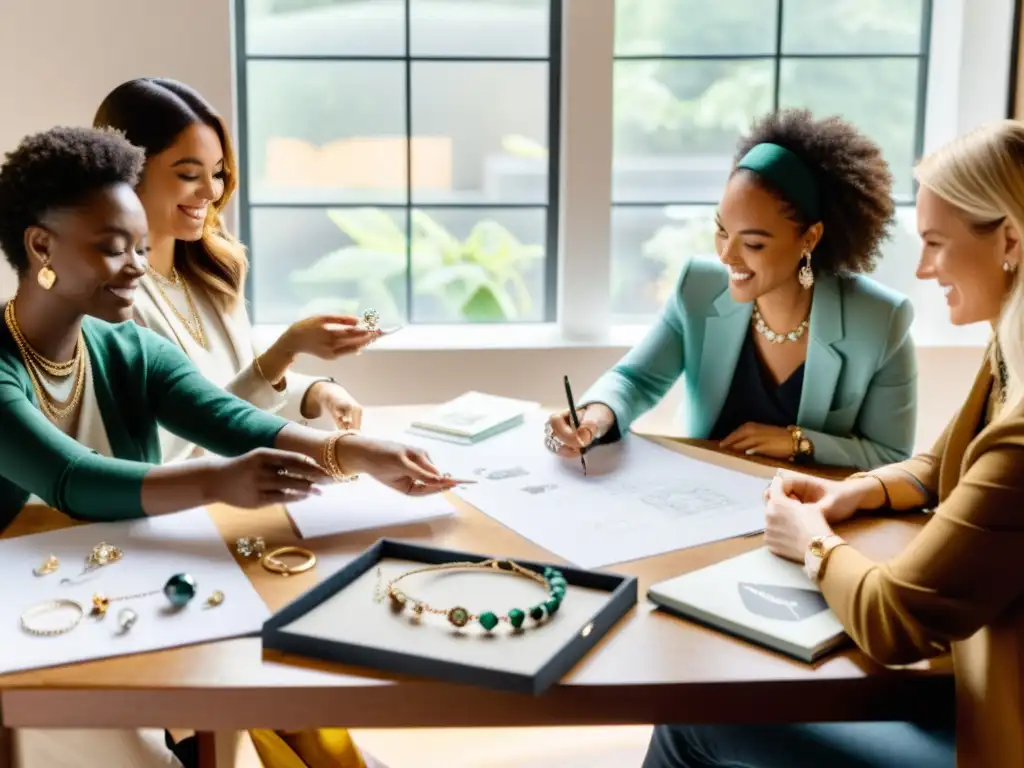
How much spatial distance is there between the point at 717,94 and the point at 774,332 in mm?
1309

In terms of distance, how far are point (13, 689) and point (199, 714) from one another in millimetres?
179

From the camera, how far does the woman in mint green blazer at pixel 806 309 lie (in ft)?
6.63

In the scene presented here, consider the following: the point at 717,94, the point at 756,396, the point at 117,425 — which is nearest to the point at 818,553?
the point at 756,396

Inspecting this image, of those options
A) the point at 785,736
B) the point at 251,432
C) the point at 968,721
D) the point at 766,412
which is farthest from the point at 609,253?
the point at 968,721

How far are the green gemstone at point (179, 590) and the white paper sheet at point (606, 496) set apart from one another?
0.45 m

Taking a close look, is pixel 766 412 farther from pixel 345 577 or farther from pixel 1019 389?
pixel 345 577

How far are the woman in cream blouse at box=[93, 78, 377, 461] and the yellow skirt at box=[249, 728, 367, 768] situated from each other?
576mm

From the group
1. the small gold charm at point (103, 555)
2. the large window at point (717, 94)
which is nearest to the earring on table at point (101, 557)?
the small gold charm at point (103, 555)

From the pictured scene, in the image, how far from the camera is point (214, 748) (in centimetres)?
146

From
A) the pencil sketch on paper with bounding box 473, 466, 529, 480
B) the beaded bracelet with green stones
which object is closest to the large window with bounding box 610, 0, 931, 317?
the pencil sketch on paper with bounding box 473, 466, 529, 480

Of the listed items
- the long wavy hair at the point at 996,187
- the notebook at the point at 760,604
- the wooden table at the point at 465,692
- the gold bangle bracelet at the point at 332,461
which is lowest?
the wooden table at the point at 465,692

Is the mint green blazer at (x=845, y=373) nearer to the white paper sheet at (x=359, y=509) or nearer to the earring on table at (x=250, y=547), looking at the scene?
the white paper sheet at (x=359, y=509)

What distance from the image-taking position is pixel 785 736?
4.67 ft

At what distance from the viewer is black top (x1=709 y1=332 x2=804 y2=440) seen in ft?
6.95
